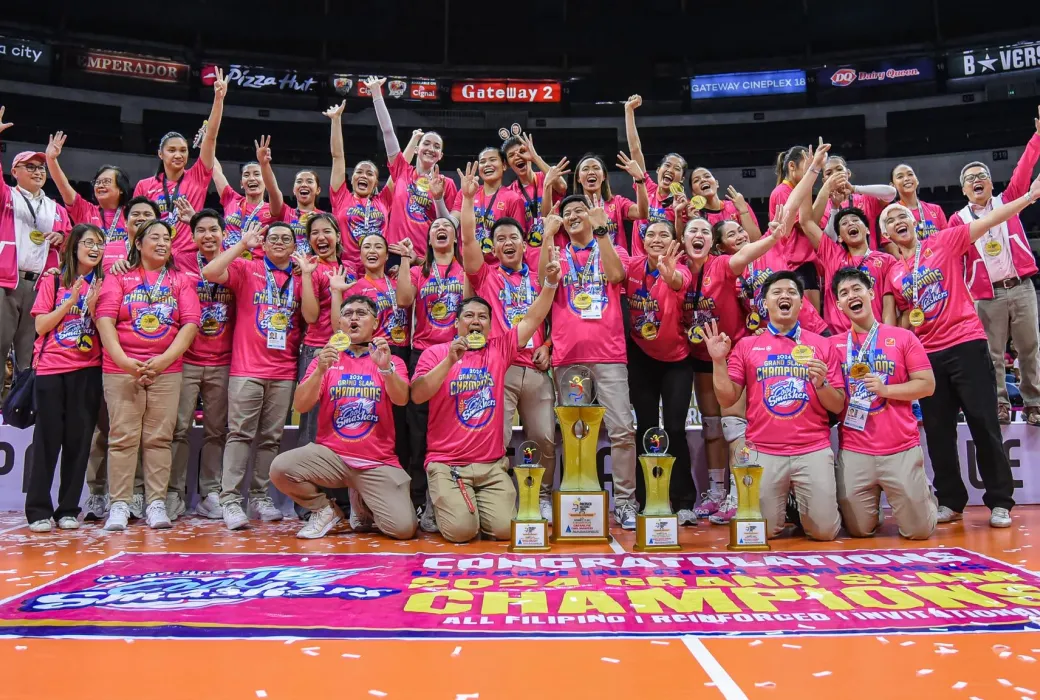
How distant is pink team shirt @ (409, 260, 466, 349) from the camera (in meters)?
5.63

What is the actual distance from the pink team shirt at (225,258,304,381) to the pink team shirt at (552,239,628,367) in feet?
6.52

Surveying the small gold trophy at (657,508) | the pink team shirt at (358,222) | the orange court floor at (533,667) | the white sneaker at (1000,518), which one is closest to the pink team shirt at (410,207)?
the pink team shirt at (358,222)

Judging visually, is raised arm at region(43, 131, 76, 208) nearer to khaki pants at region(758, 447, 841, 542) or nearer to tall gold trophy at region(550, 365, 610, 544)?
tall gold trophy at region(550, 365, 610, 544)

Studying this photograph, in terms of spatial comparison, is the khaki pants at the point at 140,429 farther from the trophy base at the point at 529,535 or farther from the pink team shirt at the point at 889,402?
the pink team shirt at the point at 889,402

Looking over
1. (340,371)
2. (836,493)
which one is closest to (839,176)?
(836,493)

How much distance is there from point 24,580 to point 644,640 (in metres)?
2.86

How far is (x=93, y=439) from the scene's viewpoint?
5.72 meters

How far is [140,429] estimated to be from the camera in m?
5.36

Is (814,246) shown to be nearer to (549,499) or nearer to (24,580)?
(549,499)

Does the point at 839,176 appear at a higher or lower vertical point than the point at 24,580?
higher

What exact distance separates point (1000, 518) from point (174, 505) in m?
5.68

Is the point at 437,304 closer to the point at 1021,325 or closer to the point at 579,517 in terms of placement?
the point at 579,517

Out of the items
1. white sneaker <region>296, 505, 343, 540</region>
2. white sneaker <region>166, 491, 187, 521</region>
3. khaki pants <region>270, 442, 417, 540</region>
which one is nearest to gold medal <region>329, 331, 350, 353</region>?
khaki pants <region>270, 442, 417, 540</region>

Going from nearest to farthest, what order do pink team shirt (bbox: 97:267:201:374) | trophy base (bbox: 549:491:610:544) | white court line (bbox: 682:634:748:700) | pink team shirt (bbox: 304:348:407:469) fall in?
white court line (bbox: 682:634:748:700) < trophy base (bbox: 549:491:610:544) < pink team shirt (bbox: 304:348:407:469) < pink team shirt (bbox: 97:267:201:374)
